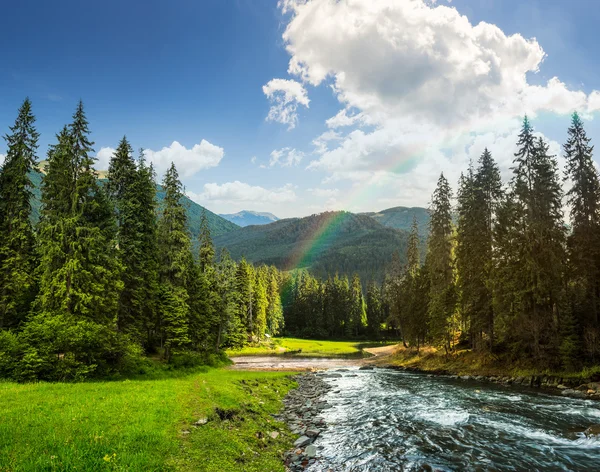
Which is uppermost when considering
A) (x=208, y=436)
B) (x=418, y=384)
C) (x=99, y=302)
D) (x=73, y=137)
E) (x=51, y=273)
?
(x=73, y=137)

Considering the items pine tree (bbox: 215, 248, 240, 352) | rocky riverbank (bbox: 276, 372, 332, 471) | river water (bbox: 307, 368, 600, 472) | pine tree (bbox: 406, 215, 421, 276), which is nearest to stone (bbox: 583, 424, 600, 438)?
river water (bbox: 307, 368, 600, 472)

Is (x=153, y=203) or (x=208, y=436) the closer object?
(x=208, y=436)

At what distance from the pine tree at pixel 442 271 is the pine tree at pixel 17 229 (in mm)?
42328

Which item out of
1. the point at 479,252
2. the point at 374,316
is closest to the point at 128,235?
the point at 479,252

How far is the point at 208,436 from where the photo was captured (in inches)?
520

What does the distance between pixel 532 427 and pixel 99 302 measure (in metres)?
27.8

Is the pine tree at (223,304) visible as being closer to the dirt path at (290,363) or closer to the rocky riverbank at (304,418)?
the dirt path at (290,363)

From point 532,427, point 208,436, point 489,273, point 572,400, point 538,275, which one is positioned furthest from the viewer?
point 489,273

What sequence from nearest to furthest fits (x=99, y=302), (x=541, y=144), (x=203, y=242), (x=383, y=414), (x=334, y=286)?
(x=383, y=414), (x=99, y=302), (x=541, y=144), (x=203, y=242), (x=334, y=286)

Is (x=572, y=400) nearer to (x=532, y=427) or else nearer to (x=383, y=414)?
(x=532, y=427)

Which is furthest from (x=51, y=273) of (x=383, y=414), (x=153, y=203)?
(x=383, y=414)

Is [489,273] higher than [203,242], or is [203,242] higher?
[203,242]

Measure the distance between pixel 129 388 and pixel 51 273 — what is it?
37.1ft

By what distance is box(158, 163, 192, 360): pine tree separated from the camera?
34000 mm
